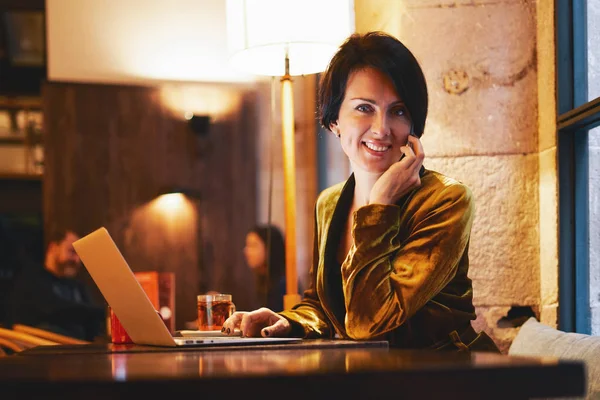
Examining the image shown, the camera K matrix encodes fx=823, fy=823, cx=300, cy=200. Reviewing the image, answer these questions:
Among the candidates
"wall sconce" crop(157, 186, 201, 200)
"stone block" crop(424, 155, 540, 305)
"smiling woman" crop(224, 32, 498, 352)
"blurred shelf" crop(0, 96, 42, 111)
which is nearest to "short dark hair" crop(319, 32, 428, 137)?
"smiling woman" crop(224, 32, 498, 352)

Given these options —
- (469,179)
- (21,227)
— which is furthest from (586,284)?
(21,227)

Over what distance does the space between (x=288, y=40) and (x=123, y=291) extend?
5.32ft

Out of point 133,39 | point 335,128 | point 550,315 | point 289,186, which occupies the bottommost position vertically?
point 550,315

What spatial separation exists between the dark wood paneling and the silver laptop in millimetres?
6021

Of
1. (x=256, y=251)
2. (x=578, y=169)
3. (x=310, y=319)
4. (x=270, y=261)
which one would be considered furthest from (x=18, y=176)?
(x=310, y=319)

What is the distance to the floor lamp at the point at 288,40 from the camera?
2.92 meters

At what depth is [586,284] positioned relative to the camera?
2.62 m

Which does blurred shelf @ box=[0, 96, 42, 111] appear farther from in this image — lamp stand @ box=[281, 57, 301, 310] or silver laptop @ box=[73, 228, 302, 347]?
silver laptop @ box=[73, 228, 302, 347]

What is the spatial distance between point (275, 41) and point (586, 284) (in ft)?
4.37

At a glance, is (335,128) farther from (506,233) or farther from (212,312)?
(506,233)

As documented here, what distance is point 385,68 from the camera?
6.37 ft

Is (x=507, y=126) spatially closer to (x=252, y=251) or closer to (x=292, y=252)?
(x=292, y=252)

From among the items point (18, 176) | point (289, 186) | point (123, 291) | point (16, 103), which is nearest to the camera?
point (123, 291)

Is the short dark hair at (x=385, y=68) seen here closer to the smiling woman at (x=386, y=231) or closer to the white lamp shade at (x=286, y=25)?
the smiling woman at (x=386, y=231)
